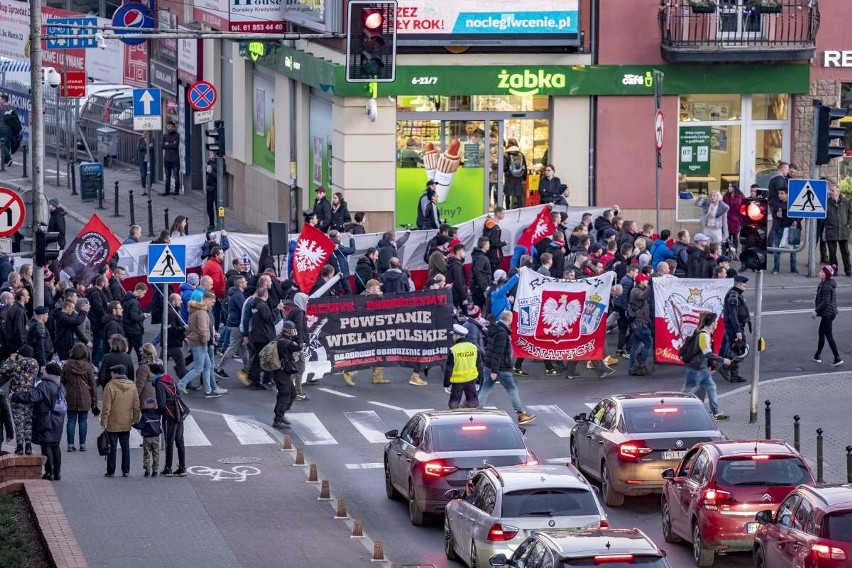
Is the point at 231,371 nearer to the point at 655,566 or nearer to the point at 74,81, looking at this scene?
the point at 655,566

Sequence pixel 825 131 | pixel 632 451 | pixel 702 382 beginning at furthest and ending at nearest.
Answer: pixel 825 131 < pixel 702 382 < pixel 632 451

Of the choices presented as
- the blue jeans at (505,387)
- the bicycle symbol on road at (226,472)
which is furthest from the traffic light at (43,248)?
the blue jeans at (505,387)

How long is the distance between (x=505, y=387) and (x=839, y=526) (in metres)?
10.9

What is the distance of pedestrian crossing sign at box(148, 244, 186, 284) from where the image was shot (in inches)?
1059

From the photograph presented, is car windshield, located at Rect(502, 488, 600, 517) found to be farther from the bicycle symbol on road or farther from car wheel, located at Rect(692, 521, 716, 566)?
the bicycle symbol on road

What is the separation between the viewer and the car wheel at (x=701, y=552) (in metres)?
19.2

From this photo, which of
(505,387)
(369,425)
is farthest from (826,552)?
(369,425)

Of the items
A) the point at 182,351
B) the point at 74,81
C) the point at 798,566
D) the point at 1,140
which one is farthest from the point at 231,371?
the point at 1,140

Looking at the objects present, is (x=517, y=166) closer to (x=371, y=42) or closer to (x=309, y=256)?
(x=309, y=256)

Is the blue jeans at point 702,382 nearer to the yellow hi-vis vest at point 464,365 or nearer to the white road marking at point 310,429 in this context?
the yellow hi-vis vest at point 464,365

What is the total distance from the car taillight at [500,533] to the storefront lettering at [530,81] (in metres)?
23.3

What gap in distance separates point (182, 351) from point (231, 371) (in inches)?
36.9

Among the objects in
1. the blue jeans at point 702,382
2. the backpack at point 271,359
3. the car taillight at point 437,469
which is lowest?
the car taillight at point 437,469

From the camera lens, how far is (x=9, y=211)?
88.1ft
